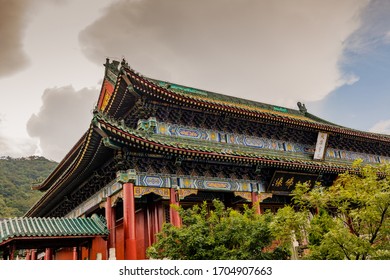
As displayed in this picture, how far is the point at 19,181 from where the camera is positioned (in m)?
74.4

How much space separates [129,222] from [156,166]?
8.23 ft

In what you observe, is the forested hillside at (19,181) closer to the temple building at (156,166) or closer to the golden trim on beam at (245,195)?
the temple building at (156,166)

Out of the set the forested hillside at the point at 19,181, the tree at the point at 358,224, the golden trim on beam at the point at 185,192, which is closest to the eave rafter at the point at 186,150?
the golden trim on beam at the point at 185,192

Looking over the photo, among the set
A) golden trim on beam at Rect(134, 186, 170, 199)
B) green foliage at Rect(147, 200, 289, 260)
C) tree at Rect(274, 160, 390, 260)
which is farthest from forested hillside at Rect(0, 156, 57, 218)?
tree at Rect(274, 160, 390, 260)

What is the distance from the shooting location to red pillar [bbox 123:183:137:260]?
41.7ft

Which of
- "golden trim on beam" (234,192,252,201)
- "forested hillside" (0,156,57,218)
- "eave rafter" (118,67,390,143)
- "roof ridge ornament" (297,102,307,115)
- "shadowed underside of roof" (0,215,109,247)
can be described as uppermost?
"forested hillside" (0,156,57,218)

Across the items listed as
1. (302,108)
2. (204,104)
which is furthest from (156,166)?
(302,108)

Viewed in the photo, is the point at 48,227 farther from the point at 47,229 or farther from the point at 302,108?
the point at 302,108

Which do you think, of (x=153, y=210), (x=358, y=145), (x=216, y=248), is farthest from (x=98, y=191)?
(x=358, y=145)

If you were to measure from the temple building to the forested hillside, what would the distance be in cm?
4381

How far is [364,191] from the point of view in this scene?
8656 mm

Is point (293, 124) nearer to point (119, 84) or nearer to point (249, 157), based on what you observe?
point (249, 157)

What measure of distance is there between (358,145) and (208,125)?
1078 cm

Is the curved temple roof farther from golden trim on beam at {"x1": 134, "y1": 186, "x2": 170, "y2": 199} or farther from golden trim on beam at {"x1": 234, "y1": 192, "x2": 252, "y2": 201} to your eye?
golden trim on beam at {"x1": 234, "y1": 192, "x2": 252, "y2": 201}
